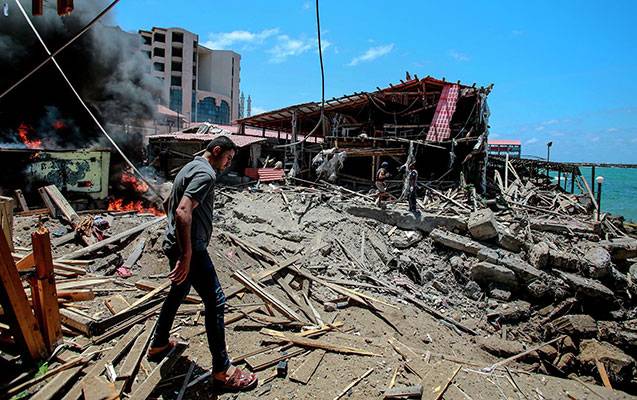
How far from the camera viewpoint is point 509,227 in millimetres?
11250

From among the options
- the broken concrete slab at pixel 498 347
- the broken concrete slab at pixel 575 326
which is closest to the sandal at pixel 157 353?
the broken concrete slab at pixel 498 347

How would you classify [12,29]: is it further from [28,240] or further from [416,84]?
[416,84]

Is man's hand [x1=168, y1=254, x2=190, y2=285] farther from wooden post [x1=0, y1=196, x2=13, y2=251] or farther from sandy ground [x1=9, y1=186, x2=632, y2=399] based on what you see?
wooden post [x1=0, y1=196, x2=13, y2=251]

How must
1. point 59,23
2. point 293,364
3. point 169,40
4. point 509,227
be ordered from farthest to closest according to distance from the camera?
point 169,40, point 59,23, point 509,227, point 293,364

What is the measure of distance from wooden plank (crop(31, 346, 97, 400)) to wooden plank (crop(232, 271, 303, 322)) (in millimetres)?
2278

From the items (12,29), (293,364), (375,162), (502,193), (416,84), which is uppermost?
(12,29)

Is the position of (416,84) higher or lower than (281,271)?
higher

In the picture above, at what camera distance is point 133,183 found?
14.0 m

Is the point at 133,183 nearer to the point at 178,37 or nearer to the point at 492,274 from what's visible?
the point at 492,274

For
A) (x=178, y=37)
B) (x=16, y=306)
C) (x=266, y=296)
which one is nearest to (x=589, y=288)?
(x=266, y=296)

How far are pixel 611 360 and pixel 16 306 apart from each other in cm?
948

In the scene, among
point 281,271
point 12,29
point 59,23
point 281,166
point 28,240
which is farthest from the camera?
point 281,166

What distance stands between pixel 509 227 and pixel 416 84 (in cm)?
849

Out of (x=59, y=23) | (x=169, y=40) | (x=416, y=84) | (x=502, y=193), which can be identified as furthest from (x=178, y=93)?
(x=502, y=193)
